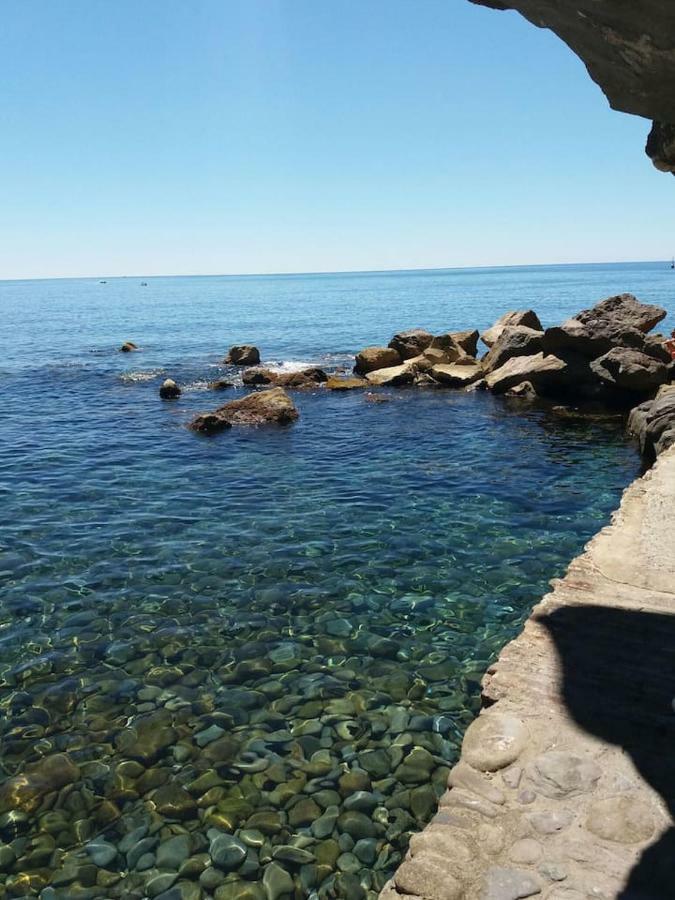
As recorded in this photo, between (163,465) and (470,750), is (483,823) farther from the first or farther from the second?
(163,465)

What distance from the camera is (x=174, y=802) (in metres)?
7.50

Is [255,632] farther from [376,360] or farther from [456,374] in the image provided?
[376,360]

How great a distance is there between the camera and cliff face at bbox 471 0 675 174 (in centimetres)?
638

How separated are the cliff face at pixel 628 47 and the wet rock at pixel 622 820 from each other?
733 centimetres

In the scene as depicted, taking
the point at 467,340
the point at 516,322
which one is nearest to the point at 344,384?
the point at 467,340

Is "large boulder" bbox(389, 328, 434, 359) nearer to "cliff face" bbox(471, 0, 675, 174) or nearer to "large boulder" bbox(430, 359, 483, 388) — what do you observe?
"large boulder" bbox(430, 359, 483, 388)

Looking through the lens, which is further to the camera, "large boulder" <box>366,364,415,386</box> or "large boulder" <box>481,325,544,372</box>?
"large boulder" <box>366,364,415,386</box>

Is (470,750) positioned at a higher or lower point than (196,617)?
higher

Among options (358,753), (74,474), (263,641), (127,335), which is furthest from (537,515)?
(127,335)

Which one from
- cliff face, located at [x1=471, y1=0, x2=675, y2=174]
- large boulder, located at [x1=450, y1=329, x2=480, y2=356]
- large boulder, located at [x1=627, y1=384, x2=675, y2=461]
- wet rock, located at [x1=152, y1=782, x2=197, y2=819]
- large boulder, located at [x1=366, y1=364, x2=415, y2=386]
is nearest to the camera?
cliff face, located at [x1=471, y1=0, x2=675, y2=174]

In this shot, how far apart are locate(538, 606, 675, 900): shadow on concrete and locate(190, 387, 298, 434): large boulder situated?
1911cm

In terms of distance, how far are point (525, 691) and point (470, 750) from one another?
119 centimetres

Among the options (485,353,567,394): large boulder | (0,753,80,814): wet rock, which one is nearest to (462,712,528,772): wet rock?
(0,753,80,814): wet rock

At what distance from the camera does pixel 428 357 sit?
3738cm
